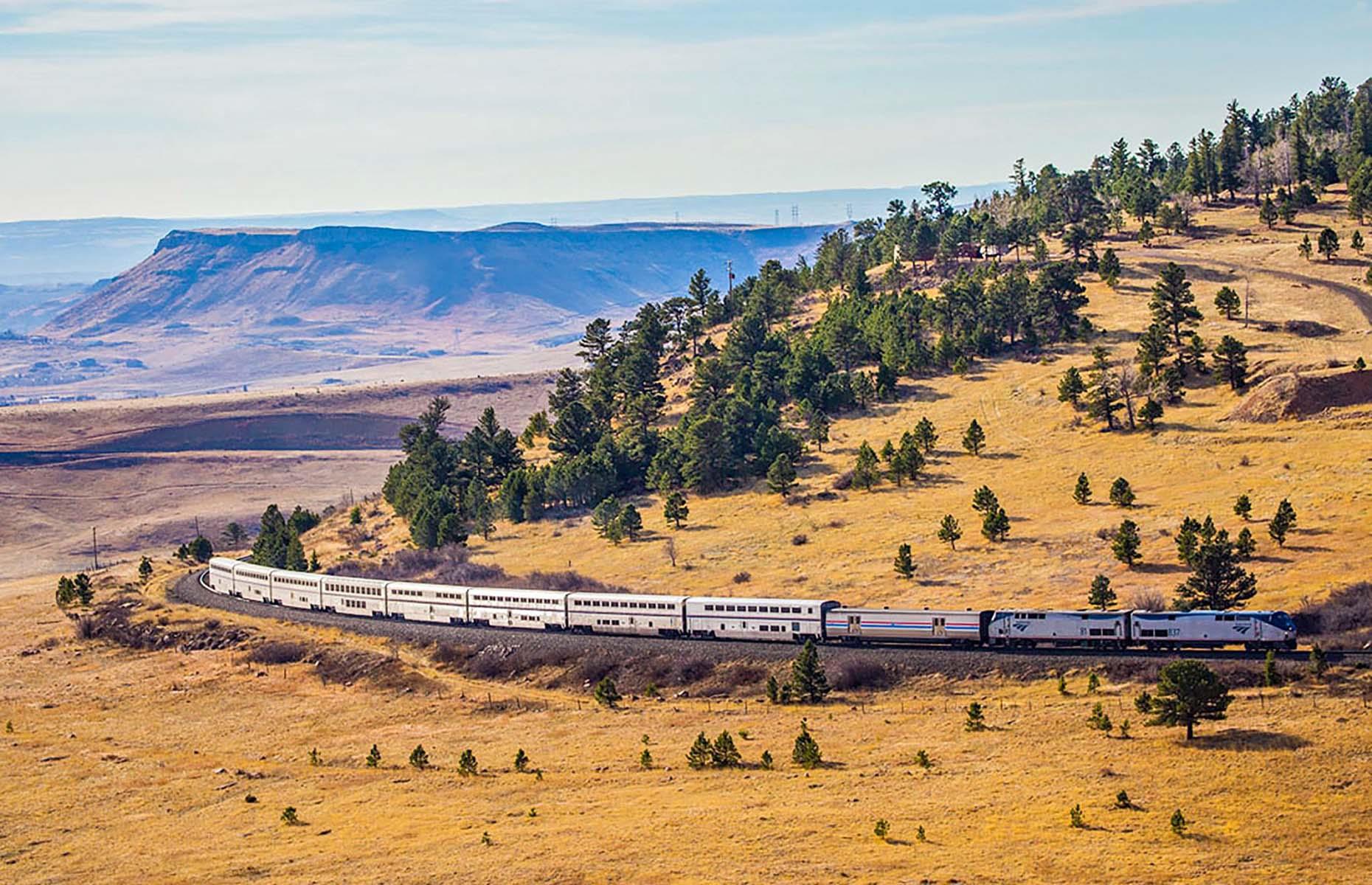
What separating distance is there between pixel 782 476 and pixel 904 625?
154 feet

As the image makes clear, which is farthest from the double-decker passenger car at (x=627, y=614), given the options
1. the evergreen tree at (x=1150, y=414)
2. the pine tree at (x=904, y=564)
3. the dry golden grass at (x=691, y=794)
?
the evergreen tree at (x=1150, y=414)

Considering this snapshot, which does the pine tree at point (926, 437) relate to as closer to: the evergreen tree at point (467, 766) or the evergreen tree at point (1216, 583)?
the evergreen tree at point (1216, 583)

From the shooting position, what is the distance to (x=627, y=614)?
8388 cm

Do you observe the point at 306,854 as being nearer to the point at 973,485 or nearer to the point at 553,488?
the point at 973,485

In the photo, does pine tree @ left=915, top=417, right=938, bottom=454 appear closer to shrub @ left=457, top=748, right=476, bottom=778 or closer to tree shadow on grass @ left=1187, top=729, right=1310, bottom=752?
tree shadow on grass @ left=1187, top=729, right=1310, bottom=752

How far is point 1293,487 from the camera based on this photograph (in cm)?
9294

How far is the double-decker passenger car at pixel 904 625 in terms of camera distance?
2849 inches

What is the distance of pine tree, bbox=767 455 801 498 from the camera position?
120 metres

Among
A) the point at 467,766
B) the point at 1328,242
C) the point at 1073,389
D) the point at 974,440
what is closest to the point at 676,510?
the point at 974,440

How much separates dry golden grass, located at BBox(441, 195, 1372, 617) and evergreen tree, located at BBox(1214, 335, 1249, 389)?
1.50 metres

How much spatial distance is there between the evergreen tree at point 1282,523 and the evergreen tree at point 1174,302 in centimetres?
4966

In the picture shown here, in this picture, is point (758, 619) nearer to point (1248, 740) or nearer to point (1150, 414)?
point (1248, 740)

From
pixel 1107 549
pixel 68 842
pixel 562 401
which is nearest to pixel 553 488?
pixel 562 401

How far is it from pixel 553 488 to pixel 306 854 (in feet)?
268
